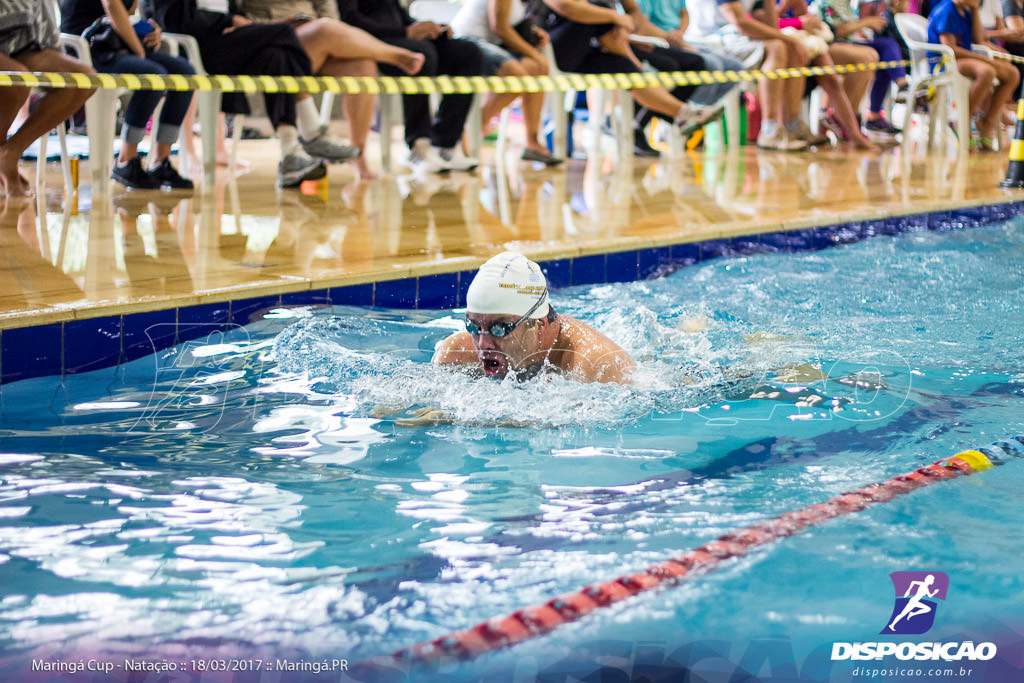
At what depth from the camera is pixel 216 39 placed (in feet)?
Answer: 23.4

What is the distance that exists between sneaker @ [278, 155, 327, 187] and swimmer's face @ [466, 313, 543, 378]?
4.07 metres

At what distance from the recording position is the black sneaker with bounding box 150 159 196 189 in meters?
7.51

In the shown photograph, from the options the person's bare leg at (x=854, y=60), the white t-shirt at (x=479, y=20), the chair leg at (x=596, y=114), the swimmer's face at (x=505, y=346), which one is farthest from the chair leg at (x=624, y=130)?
the swimmer's face at (x=505, y=346)

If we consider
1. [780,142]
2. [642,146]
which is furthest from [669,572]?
[780,142]

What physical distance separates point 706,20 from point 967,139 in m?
3.55

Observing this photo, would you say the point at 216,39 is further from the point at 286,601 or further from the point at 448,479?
the point at 286,601

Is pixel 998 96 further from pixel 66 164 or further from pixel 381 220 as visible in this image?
pixel 66 164

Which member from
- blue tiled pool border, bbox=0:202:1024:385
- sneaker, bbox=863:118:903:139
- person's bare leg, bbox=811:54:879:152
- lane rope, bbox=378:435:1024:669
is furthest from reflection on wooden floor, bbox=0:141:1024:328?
sneaker, bbox=863:118:903:139

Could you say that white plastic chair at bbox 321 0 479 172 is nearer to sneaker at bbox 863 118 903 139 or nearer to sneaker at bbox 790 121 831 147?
sneaker at bbox 790 121 831 147

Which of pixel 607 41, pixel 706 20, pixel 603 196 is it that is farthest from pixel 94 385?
pixel 706 20

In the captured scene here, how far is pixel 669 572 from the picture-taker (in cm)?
239

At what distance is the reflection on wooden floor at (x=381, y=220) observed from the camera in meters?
4.43

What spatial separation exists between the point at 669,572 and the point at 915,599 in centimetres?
52

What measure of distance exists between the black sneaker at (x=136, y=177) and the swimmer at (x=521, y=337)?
14.1 ft
